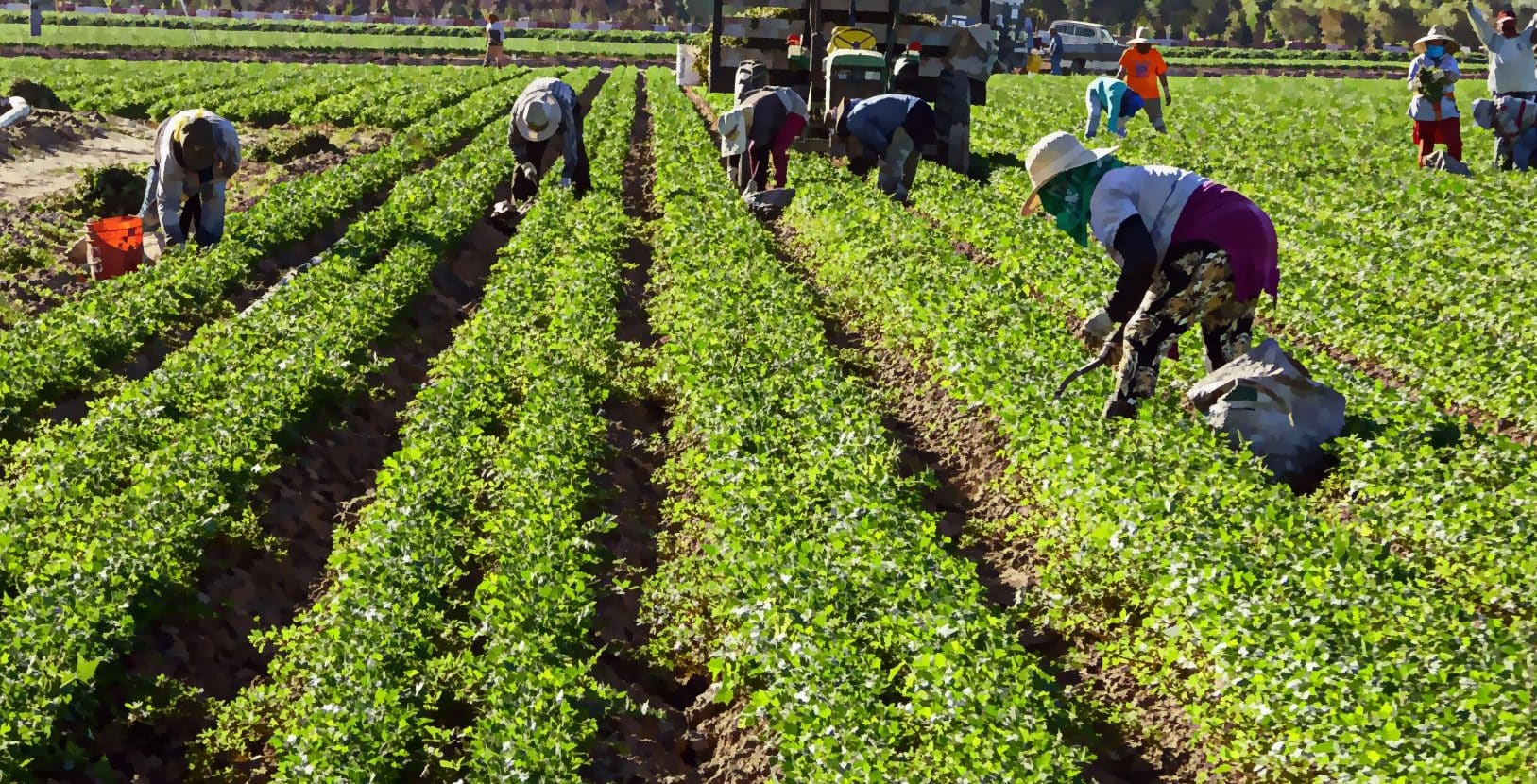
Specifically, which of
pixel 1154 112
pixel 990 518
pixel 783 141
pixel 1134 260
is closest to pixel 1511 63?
pixel 1154 112

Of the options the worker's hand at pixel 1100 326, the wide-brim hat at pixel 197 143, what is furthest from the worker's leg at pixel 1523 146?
the wide-brim hat at pixel 197 143

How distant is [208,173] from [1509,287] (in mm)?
10847

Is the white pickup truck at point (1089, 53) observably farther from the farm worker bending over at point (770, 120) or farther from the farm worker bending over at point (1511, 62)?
the farm worker bending over at point (770, 120)

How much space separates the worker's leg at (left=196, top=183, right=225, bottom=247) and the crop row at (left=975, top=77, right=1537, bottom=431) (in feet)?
27.0

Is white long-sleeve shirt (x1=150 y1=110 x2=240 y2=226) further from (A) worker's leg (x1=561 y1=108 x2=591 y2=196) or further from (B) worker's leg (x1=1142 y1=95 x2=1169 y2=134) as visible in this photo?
(B) worker's leg (x1=1142 y1=95 x2=1169 y2=134)

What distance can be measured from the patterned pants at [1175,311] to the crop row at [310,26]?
175ft

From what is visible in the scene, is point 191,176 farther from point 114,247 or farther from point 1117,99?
point 1117,99

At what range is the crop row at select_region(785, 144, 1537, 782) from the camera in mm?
4855

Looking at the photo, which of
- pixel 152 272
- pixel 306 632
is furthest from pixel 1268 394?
pixel 152 272

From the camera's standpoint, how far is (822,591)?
6.10 meters

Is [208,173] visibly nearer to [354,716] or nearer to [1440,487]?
[354,716]

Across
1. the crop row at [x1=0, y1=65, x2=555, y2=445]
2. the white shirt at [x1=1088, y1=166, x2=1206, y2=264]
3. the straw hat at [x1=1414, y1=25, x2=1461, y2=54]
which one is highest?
the straw hat at [x1=1414, y1=25, x2=1461, y2=54]

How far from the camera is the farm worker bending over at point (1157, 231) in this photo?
7684 mm

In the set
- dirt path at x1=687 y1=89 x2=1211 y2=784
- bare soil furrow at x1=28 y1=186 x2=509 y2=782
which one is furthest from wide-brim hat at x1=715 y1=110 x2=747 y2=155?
bare soil furrow at x1=28 y1=186 x2=509 y2=782
